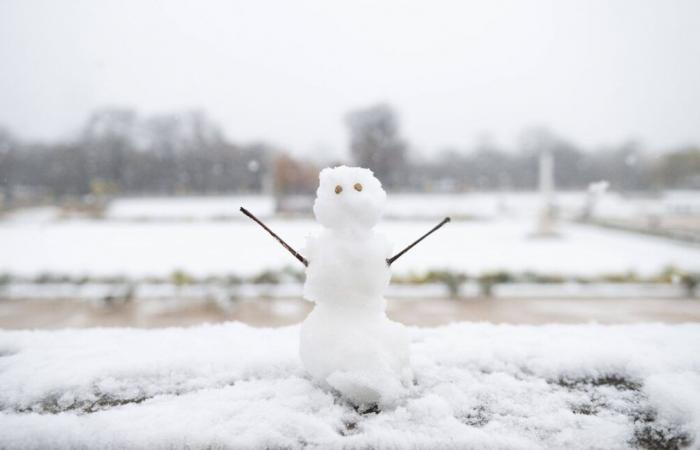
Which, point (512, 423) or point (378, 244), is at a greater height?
point (378, 244)

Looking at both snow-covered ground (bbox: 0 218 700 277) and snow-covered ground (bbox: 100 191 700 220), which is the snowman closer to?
snow-covered ground (bbox: 0 218 700 277)

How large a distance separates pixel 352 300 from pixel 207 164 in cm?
2689

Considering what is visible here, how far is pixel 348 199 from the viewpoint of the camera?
2.76 m

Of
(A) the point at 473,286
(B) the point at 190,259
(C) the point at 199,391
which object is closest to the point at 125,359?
(C) the point at 199,391

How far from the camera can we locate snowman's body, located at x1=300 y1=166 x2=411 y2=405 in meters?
2.69

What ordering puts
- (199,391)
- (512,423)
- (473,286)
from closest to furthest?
(512,423) → (199,391) → (473,286)

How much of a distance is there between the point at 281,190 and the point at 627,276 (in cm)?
1636

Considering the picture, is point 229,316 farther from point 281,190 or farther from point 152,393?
point 281,190

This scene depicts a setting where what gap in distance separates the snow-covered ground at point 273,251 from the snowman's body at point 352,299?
4547mm

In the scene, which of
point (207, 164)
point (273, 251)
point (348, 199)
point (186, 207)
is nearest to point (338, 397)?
point (348, 199)

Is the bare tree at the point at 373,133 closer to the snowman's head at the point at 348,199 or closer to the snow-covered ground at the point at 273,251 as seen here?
the snow-covered ground at the point at 273,251

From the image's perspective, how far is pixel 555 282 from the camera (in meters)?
7.08

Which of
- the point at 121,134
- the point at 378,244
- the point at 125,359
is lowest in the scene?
the point at 125,359

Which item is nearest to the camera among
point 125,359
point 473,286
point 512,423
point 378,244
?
point 512,423
